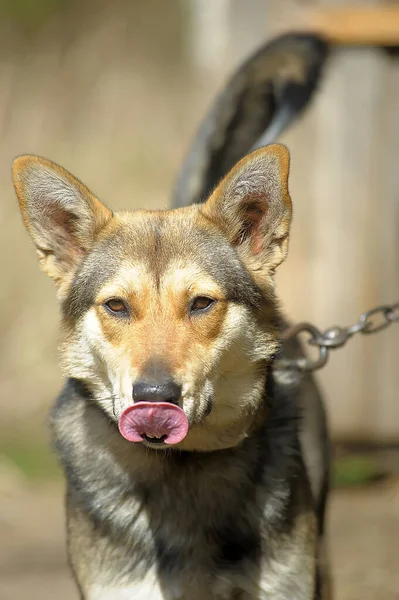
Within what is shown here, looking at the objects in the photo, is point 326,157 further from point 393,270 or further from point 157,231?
point 157,231

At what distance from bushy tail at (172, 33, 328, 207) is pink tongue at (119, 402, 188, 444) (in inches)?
86.9

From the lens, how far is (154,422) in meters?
2.97

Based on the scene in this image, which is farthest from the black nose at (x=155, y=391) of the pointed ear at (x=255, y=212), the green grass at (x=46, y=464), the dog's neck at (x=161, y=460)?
the green grass at (x=46, y=464)

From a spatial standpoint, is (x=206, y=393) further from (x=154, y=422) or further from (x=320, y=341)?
(x=320, y=341)

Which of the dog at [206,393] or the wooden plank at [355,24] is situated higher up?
the wooden plank at [355,24]

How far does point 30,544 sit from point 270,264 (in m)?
3.55

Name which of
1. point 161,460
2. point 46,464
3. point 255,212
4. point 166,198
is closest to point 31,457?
point 46,464

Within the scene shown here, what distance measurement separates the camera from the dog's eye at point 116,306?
3297 millimetres

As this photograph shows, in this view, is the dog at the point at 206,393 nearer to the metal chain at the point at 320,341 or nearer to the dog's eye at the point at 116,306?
the dog's eye at the point at 116,306

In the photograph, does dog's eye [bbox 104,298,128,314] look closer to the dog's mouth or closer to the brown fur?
the brown fur

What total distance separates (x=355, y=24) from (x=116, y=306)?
4.35 m

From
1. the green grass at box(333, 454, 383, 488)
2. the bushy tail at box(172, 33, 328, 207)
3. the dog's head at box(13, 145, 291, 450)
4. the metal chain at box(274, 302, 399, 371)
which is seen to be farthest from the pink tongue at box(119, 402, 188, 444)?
the green grass at box(333, 454, 383, 488)

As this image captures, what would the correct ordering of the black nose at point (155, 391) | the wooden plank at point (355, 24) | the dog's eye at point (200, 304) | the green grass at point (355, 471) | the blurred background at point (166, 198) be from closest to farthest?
the black nose at point (155, 391)
the dog's eye at point (200, 304)
the blurred background at point (166, 198)
the wooden plank at point (355, 24)
the green grass at point (355, 471)

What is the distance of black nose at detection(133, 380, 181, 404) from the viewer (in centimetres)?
294
